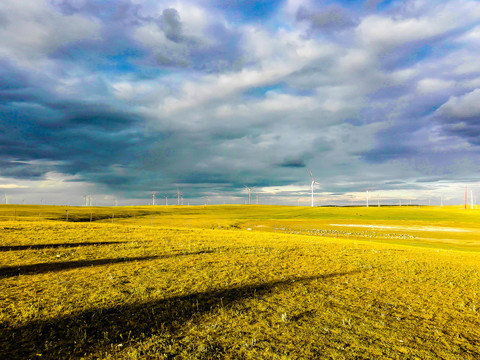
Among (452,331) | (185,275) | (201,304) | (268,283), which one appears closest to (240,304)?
(201,304)

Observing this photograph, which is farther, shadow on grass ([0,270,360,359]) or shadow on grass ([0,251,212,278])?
shadow on grass ([0,251,212,278])

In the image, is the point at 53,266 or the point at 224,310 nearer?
the point at 224,310

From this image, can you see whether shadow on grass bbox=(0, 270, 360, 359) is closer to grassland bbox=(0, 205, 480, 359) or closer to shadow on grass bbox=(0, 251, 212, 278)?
grassland bbox=(0, 205, 480, 359)

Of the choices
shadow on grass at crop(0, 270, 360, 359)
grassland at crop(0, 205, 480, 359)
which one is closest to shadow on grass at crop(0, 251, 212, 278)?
grassland at crop(0, 205, 480, 359)

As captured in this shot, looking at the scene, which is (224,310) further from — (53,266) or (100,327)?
(53,266)

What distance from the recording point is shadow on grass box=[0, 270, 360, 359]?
753 centimetres

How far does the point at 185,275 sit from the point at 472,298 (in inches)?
589

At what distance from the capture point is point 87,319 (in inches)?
371

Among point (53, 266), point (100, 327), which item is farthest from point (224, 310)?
point (53, 266)

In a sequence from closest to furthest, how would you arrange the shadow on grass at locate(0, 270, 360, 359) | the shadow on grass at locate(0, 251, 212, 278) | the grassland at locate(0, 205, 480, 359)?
the shadow on grass at locate(0, 270, 360, 359) → the grassland at locate(0, 205, 480, 359) → the shadow on grass at locate(0, 251, 212, 278)

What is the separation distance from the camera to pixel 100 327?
8867 mm

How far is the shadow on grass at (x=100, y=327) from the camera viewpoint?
753cm

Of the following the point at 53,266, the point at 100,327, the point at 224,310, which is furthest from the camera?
the point at 53,266

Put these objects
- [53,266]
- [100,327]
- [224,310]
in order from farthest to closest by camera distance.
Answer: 1. [53,266]
2. [224,310]
3. [100,327]
